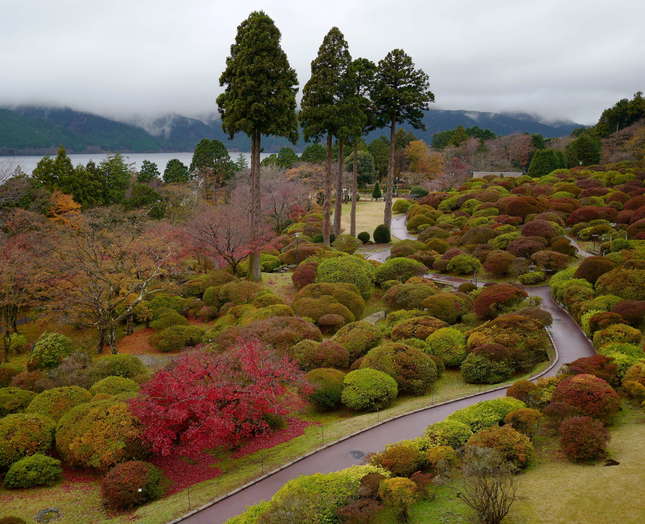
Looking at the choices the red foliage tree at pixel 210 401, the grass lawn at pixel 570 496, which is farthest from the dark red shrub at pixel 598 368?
the red foliage tree at pixel 210 401

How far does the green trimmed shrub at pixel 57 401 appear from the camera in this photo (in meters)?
15.1

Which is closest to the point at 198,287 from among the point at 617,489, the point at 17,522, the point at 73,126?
the point at 17,522

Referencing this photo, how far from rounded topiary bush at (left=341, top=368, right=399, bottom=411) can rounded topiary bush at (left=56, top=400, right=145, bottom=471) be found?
6570mm

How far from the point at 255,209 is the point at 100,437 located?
18.5 meters

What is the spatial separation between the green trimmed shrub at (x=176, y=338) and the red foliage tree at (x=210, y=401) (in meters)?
8.57

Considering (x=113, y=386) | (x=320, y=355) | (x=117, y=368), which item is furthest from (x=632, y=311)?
(x=117, y=368)

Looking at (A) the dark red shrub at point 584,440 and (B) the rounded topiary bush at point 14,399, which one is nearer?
(A) the dark red shrub at point 584,440

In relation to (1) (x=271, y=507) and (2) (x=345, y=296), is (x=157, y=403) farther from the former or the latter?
(2) (x=345, y=296)

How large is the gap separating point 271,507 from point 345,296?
657 inches

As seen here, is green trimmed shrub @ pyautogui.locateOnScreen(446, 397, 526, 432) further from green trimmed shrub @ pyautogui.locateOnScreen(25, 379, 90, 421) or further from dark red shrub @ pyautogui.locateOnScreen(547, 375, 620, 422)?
green trimmed shrub @ pyautogui.locateOnScreen(25, 379, 90, 421)

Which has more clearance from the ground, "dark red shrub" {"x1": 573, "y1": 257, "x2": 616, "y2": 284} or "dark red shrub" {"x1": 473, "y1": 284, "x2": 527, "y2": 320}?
"dark red shrub" {"x1": 573, "y1": 257, "x2": 616, "y2": 284}

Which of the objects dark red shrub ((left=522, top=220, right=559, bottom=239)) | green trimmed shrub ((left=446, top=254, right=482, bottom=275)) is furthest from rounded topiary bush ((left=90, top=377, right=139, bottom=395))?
dark red shrub ((left=522, top=220, right=559, bottom=239))

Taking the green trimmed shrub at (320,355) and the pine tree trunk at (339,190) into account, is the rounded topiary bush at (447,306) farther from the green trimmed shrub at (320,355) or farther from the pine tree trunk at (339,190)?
the pine tree trunk at (339,190)

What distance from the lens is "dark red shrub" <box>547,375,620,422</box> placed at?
13172 millimetres
